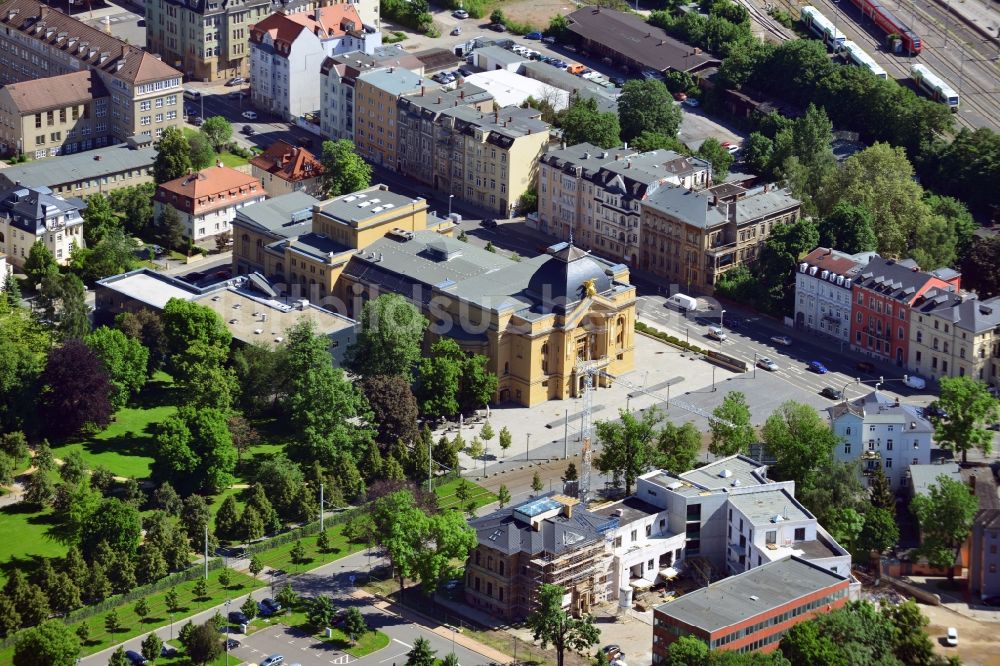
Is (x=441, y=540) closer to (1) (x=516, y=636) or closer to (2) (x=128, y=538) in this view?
(1) (x=516, y=636)

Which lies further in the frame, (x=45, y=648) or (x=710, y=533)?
(x=710, y=533)

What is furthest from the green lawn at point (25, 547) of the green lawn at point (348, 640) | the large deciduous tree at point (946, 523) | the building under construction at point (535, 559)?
the large deciduous tree at point (946, 523)

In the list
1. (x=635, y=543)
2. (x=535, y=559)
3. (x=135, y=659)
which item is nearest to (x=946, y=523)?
(x=635, y=543)

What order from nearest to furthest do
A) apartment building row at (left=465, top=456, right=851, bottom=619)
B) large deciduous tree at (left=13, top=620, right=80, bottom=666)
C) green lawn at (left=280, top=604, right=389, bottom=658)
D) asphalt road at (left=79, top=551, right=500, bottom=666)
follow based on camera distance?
1. large deciduous tree at (left=13, top=620, right=80, bottom=666)
2. asphalt road at (left=79, top=551, right=500, bottom=666)
3. green lawn at (left=280, top=604, right=389, bottom=658)
4. apartment building row at (left=465, top=456, right=851, bottom=619)

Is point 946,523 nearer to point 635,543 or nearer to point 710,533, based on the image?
point 710,533

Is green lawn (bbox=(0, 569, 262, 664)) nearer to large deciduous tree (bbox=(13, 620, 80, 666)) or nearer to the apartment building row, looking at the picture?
large deciduous tree (bbox=(13, 620, 80, 666))

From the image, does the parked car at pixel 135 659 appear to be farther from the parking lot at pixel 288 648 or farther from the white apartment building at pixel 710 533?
the white apartment building at pixel 710 533

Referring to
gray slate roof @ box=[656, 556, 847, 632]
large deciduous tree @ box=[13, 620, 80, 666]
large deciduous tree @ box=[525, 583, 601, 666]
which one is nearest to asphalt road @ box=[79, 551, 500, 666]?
large deciduous tree @ box=[13, 620, 80, 666]
